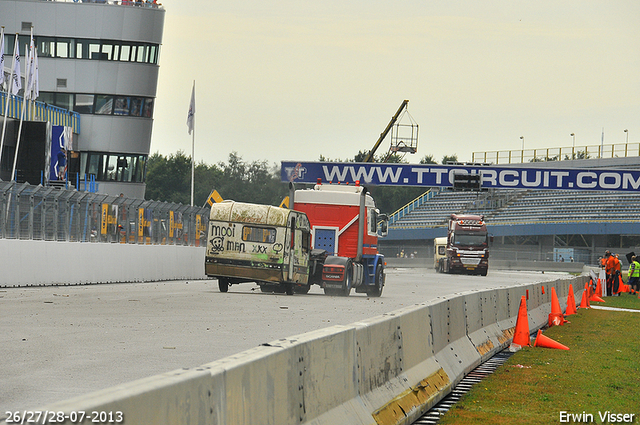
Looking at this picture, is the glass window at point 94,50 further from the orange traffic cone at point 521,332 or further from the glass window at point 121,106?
the orange traffic cone at point 521,332

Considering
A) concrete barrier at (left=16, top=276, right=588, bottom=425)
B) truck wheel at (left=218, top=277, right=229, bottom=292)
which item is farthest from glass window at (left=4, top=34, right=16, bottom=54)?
concrete barrier at (left=16, top=276, right=588, bottom=425)

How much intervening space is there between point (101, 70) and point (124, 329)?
1898 inches

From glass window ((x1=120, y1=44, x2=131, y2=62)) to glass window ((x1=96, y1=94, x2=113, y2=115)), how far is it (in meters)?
2.73

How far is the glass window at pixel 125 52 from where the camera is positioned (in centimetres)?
5960

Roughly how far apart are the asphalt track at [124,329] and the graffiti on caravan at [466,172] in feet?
108

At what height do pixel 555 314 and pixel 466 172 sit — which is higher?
pixel 466 172

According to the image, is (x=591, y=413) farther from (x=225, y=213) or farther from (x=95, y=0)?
(x=95, y=0)

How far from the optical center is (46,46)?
58469mm

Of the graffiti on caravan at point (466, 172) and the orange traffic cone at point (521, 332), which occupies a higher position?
the graffiti on caravan at point (466, 172)

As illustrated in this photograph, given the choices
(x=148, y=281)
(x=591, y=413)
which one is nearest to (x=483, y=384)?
(x=591, y=413)

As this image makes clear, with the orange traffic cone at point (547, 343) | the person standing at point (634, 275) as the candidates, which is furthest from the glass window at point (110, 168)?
the orange traffic cone at point (547, 343)

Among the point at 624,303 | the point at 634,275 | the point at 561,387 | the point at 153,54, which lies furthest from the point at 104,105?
the point at 561,387

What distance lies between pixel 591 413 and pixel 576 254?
2600 inches

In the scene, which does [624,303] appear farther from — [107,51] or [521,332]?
[107,51]
